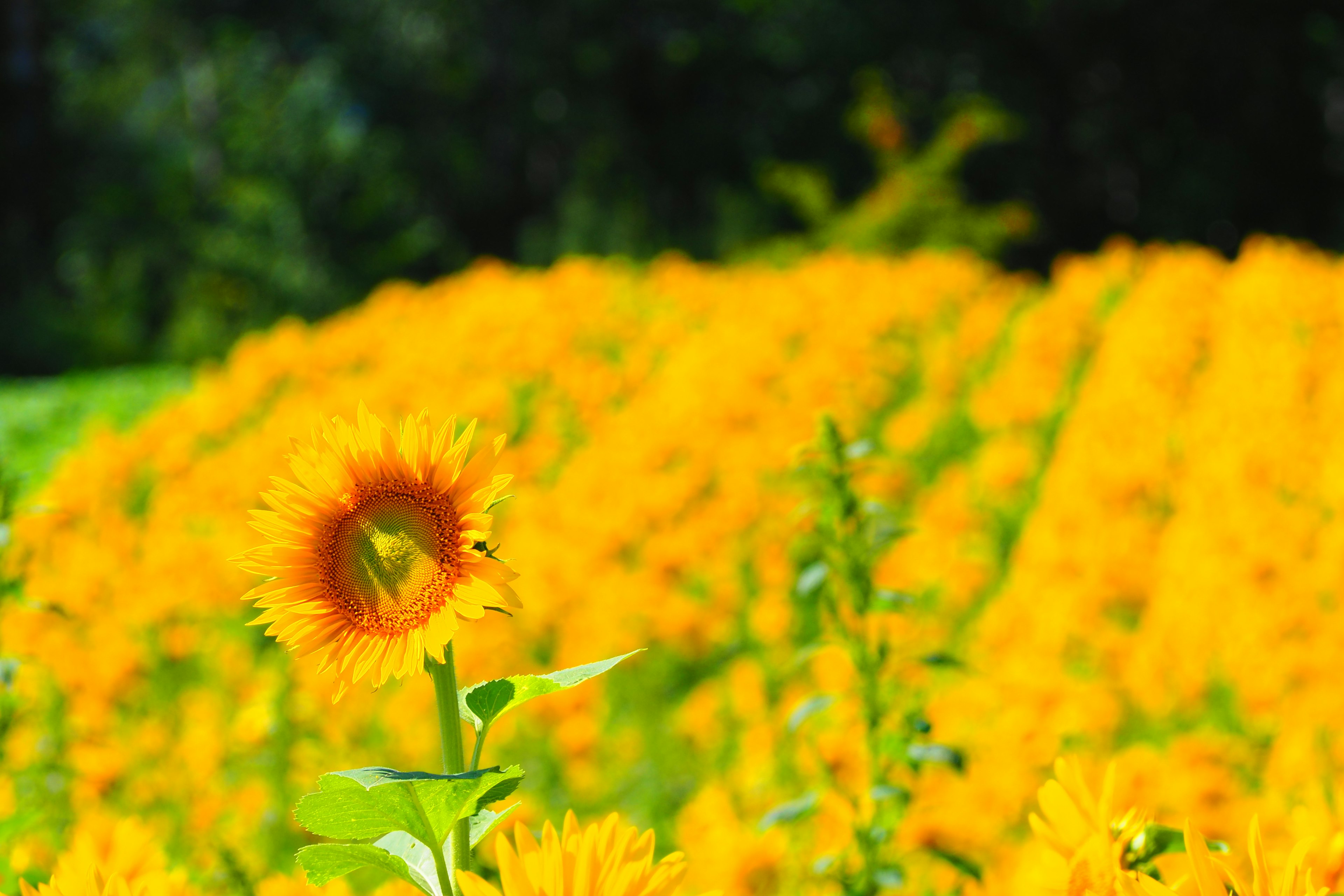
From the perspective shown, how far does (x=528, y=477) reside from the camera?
4.74m

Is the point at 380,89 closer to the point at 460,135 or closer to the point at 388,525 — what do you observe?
the point at 460,135

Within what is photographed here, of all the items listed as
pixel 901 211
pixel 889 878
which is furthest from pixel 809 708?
pixel 901 211

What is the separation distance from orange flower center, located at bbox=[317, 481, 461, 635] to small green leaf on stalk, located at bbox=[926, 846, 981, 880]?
2.33 feet

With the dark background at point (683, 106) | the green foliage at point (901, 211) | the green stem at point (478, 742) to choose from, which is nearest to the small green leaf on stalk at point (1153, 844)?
the green stem at point (478, 742)

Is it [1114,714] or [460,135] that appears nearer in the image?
[1114,714]

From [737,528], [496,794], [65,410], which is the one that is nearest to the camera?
[496,794]

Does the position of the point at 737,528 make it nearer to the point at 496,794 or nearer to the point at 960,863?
the point at 960,863

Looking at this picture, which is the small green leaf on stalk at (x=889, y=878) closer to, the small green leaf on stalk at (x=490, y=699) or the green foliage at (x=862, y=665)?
the green foliage at (x=862, y=665)

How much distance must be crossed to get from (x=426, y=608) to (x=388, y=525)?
0.06 metres

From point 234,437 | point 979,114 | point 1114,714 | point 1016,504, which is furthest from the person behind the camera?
point 979,114

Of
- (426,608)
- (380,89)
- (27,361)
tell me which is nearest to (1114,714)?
(426,608)

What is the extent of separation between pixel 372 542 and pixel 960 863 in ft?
2.57

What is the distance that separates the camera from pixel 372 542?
71 centimetres

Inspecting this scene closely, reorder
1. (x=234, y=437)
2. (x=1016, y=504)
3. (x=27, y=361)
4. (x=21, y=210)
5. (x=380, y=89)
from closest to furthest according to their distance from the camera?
(x=1016, y=504), (x=234, y=437), (x=27, y=361), (x=21, y=210), (x=380, y=89)
